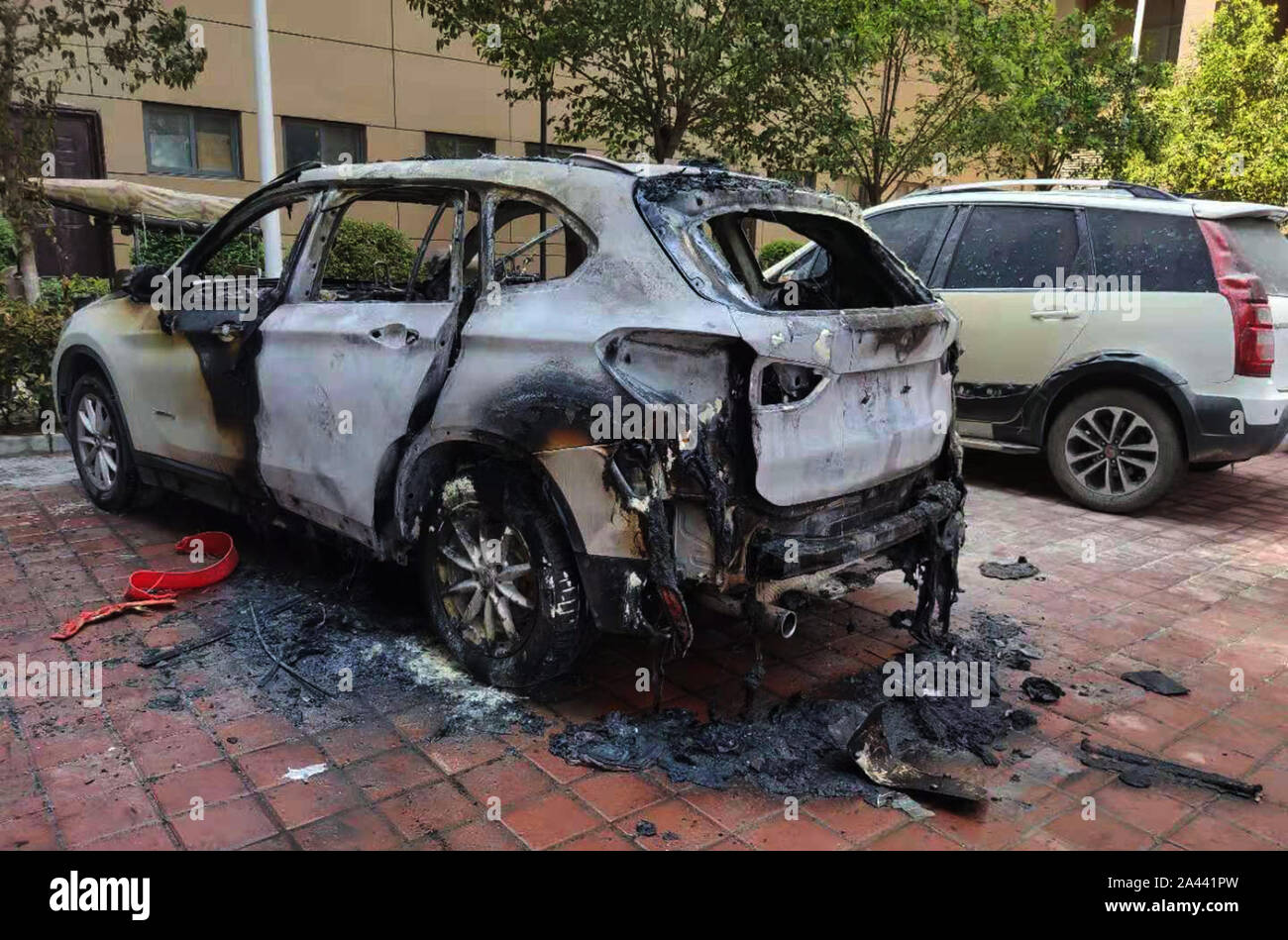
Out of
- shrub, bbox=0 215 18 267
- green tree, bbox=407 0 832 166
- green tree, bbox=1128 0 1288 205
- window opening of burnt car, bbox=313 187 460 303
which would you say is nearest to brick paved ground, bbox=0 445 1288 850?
window opening of burnt car, bbox=313 187 460 303

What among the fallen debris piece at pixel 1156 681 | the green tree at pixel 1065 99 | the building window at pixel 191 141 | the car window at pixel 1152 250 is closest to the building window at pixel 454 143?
the building window at pixel 191 141

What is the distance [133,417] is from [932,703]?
173 inches

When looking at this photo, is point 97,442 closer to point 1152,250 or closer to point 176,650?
point 176,650

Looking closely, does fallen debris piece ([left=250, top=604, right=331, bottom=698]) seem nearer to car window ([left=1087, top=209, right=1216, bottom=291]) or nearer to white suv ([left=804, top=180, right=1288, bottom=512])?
white suv ([left=804, top=180, right=1288, bottom=512])

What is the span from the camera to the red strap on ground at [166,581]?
14.0 feet

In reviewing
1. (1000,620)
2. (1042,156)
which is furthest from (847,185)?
(1000,620)

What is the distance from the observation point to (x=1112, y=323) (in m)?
6.42

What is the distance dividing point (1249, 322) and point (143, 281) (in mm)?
6452

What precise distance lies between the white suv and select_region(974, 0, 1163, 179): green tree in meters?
5.00

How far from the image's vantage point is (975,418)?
277 inches

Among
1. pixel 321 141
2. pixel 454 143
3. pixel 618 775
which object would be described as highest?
pixel 454 143

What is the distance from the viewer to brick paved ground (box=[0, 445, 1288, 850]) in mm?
2879

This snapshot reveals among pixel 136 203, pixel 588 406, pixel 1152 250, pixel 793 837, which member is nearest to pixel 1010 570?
pixel 1152 250

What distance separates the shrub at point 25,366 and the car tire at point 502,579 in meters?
5.56
